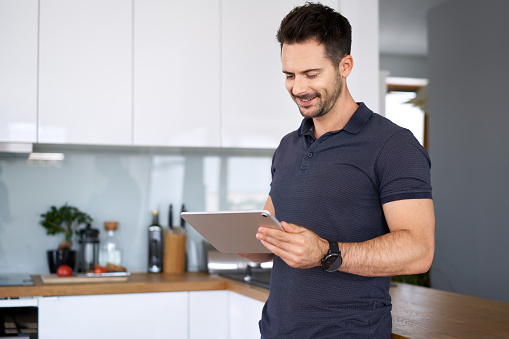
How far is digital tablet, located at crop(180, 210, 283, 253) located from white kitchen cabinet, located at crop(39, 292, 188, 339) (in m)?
1.15

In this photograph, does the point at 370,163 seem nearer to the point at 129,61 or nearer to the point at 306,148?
the point at 306,148

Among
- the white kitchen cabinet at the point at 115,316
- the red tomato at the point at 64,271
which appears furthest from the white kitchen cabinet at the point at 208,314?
the red tomato at the point at 64,271

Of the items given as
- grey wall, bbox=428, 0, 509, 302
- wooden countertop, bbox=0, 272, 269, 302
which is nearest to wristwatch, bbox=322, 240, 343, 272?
wooden countertop, bbox=0, 272, 269, 302

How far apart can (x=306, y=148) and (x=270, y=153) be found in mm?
1853

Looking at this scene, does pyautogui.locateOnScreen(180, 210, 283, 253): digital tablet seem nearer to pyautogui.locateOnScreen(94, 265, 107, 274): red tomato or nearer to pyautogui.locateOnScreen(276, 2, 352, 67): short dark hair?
pyautogui.locateOnScreen(276, 2, 352, 67): short dark hair

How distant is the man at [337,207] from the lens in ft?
4.29

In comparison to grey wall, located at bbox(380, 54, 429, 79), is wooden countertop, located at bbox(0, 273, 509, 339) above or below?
below

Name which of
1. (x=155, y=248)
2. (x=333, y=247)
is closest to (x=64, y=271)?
(x=155, y=248)

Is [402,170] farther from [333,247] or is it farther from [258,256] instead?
[258,256]

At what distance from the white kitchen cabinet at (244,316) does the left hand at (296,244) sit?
1103mm

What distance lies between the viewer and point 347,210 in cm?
147

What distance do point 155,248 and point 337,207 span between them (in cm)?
186

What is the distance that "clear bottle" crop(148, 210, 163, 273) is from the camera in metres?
3.13

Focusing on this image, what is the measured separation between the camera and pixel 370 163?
1445 mm
